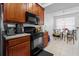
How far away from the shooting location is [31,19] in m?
1.82

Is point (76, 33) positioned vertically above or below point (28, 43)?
above

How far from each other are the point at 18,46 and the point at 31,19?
1.92ft

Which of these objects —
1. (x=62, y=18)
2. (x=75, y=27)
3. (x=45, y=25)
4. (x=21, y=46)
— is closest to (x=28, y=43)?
(x=21, y=46)

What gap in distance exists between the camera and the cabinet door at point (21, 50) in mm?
1436

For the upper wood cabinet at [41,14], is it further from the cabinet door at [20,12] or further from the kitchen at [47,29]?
the cabinet door at [20,12]

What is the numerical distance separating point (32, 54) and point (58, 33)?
23.5 inches

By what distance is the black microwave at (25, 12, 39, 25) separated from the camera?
1.75 m

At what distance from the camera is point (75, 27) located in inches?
64.6

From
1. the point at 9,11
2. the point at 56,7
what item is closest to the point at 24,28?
the point at 9,11

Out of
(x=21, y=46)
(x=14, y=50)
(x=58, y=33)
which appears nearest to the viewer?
(x=14, y=50)

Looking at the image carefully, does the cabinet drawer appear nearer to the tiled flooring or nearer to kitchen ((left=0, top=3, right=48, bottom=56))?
kitchen ((left=0, top=3, right=48, bottom=56))

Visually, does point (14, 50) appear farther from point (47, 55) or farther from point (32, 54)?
point (47, 55)

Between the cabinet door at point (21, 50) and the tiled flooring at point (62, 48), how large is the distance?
13.6 inches

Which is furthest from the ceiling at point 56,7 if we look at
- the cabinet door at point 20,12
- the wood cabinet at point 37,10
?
the cabinet door at point 20,12
